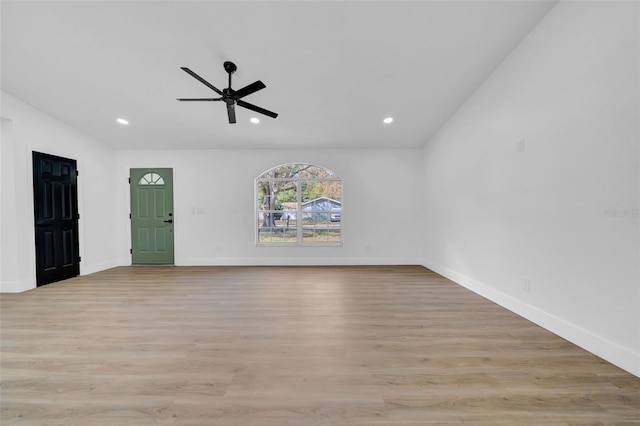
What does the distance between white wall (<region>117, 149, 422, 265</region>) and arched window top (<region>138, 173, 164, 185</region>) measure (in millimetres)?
224

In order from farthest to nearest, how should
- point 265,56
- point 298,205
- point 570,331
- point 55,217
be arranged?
point 298,205
point 55,217
point 265,56
point 570,331

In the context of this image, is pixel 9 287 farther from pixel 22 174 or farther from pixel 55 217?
pixel 22 174

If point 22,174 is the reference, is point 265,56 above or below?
above

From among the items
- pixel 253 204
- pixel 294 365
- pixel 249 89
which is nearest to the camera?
pixel 294 365

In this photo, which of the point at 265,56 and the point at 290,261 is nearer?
the point at 265,56

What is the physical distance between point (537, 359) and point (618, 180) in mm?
1484

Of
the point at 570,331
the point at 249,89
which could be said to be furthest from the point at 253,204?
the point at 570,331

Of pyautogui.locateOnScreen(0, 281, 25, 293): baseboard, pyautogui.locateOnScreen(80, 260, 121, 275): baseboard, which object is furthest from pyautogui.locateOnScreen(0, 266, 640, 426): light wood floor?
pyautogui.locateOnScreen(80, 260, 121, 275): baseboard

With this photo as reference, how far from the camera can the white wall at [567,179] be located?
1.86 metres

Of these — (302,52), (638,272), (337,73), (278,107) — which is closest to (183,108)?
(278,107)

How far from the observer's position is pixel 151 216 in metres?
5.59

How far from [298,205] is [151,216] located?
10.7 ft

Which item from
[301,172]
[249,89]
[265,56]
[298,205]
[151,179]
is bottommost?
[298,205]

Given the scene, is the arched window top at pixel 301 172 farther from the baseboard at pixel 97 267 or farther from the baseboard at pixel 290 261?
the baseboard at pixel 97 267
